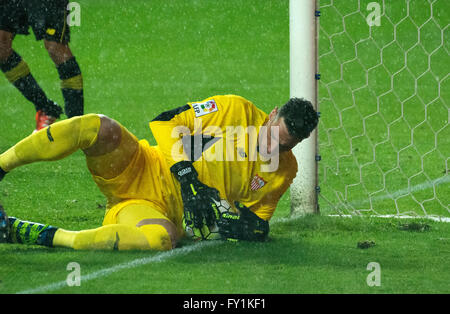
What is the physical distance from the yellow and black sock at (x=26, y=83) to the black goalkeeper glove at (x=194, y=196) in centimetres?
210

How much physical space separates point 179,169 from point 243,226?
1.37ft

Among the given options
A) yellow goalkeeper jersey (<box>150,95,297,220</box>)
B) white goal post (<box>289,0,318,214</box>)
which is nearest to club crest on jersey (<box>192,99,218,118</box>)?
yellow goalkeeper jersey (<box>150,95,297,220</box>)

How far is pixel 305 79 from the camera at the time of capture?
15.2 feet

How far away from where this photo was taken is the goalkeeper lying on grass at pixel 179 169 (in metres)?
3.66

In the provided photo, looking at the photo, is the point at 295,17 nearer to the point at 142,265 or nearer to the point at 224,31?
the point at 142,265

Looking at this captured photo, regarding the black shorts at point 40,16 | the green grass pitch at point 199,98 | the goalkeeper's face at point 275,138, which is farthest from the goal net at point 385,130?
the black shorts at point 40,16

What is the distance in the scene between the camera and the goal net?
5.17 m

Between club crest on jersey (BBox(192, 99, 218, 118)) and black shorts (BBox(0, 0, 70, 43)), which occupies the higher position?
black shorts (BBox(0, 0, 70, 43))

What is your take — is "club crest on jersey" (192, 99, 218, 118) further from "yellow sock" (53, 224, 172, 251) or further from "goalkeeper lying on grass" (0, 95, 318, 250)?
"yellow sock" (53, 224, 172, 251)

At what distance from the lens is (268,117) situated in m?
3.94

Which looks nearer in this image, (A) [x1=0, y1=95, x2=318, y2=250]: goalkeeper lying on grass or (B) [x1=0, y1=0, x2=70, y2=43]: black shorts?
(A) [x1=0, y1=95, x2=318, y2=250]: goalkeeper lying on grass

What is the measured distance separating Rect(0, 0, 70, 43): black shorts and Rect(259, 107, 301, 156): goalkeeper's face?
2.20 meters

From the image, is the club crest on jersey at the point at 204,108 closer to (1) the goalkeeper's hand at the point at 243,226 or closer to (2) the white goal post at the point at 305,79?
(1) the goalkeeper's hand at the point at 243,226

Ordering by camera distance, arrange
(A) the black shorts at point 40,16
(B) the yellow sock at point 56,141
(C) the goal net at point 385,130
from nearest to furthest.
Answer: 1. (B) the yellow sock at point 56,141
2. (C) the goal net at point 385,130
3. (A) the black shorts at point 40,16
